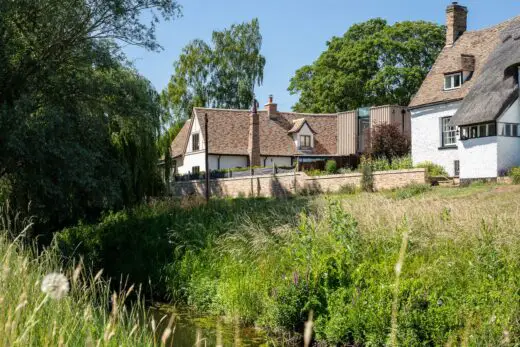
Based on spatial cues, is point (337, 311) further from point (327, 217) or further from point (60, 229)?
point (60, 229)

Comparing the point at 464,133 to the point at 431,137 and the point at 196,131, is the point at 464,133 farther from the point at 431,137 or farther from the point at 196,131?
the point at 196,131

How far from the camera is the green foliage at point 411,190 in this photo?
22.5 meters

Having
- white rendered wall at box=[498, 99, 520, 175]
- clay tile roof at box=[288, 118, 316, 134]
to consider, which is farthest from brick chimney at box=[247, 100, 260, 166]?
white rendered wall at box=[498, 99, 520, 175]

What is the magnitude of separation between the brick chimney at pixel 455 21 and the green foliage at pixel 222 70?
21848 mm

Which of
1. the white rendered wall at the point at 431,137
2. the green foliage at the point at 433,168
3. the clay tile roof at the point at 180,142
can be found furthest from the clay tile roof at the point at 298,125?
the green foliage at the point at 433,168

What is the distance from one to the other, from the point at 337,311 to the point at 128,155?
12282 mm

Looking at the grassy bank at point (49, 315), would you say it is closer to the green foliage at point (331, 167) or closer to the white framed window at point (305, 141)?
the green foliage at point (331, 167)

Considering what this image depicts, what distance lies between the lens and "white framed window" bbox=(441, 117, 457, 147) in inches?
1165

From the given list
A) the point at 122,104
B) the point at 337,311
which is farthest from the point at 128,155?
the point at 337,311

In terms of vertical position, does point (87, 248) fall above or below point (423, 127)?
below

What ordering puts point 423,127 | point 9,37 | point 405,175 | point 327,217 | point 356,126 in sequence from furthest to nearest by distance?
1. point 356,126
2. point 423,127
3. point 405,175
4. point 9,37
5. point 327,217

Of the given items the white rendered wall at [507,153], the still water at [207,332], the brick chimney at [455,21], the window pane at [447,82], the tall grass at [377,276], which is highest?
the brick chimney at [455,21]

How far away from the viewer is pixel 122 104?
1791 centimetres

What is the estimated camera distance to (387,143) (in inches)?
1299
